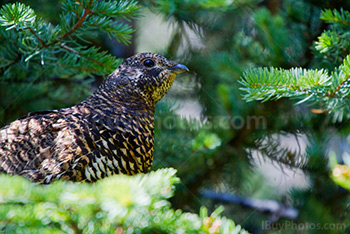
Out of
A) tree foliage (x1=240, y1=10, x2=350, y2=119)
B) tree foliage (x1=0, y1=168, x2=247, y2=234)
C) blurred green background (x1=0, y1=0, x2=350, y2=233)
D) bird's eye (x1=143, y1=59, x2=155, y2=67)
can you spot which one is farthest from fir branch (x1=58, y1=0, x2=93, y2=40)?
tree foliage (x1=0, y1=168, x2=247, y2=234)

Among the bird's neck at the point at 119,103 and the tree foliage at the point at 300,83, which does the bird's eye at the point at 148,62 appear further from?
the tree foliage at the point at 300,83

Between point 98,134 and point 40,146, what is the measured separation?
272mm

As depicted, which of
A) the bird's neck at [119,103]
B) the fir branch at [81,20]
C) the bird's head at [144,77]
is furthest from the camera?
the bird's head at [144,77]

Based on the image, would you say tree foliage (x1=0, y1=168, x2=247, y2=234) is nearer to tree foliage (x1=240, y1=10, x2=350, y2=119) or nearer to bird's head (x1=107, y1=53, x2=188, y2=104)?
tree foliage (x1=240, y1=10, x2=350, y2=119)

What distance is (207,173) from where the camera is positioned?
281 cm

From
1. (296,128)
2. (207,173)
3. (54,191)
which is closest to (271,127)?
(296,128)

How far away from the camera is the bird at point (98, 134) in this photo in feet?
5.81

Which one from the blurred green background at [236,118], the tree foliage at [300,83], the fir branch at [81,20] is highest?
the fir branch at [81,20]

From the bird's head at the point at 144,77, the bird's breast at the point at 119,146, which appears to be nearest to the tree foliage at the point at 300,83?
the bird's breast at the point at 119,146

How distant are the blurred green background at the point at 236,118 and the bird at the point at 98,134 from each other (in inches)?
15.3

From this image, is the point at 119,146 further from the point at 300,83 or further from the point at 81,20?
the point at 300,83

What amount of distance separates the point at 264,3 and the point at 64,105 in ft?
6.04

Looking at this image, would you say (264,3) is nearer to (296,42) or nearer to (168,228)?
(296,42)

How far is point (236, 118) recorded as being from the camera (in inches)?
108
